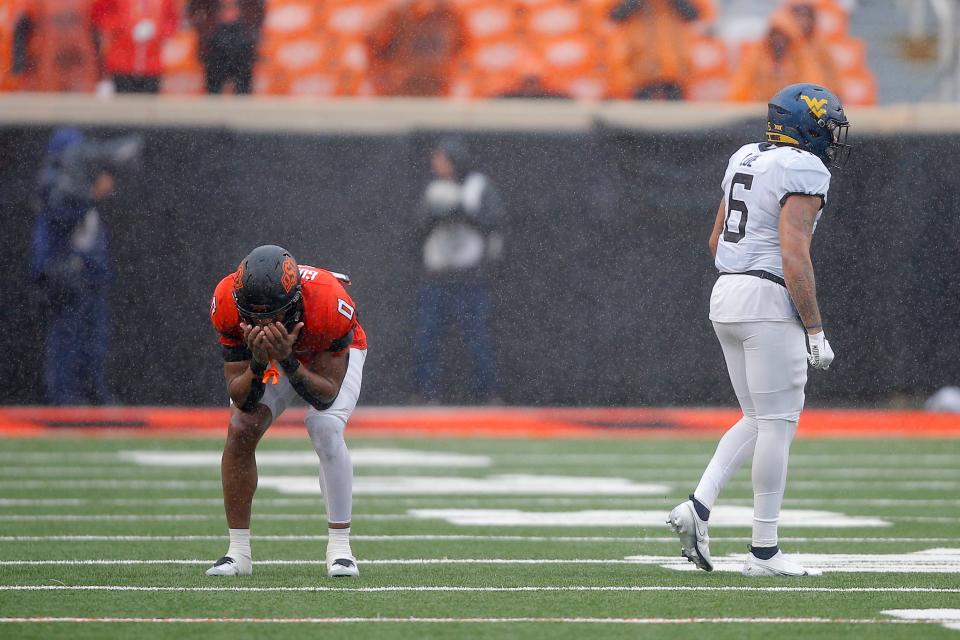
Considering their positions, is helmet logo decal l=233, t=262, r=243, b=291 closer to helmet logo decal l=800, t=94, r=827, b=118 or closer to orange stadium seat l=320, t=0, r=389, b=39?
helmet logo decal l=800, t=94, r=827, b=118

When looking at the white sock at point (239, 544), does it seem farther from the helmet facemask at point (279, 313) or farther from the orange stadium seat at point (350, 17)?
the orange stadium seat at point (350, 17)

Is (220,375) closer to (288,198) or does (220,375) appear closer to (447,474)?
(288,198)

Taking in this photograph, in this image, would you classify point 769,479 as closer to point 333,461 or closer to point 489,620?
point 489,620

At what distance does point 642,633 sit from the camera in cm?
475

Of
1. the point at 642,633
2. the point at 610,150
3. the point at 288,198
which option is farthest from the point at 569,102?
the point at 642,633

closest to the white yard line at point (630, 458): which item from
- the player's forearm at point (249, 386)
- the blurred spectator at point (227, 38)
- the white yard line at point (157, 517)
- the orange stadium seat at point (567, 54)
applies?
the white yard line at point (157, 517)

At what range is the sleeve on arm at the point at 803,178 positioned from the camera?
19.3ft

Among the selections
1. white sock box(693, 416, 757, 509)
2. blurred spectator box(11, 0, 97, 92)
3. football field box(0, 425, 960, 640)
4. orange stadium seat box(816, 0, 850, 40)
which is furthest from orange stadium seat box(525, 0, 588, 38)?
white sock box(693, 416, 757, 509)

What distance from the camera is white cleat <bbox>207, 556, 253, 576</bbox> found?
587 centimetres

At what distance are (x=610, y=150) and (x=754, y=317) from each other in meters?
7.98

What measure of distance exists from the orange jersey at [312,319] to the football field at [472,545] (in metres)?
0.80

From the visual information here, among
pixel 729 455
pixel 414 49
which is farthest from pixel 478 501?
pixel 414 49

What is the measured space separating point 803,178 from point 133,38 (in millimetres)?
8887

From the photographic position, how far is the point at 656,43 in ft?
46.3
